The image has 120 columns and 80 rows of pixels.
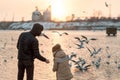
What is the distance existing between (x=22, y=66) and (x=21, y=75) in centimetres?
32

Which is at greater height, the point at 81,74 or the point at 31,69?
the point at 31,69

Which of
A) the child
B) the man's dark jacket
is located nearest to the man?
the man's dark jacket

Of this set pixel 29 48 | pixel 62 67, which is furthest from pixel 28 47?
pixel 62 67

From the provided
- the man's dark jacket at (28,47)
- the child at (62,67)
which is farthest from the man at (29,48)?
the child at (62,67)

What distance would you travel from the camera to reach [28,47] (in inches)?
534

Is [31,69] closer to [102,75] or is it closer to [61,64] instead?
[61,64]

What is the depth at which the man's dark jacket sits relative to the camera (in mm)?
13461

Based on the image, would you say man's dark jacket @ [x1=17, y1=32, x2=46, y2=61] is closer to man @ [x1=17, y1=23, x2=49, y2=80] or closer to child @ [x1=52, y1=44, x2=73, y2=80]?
man @ [x1=17, y1=23, x2=49, y2=80]

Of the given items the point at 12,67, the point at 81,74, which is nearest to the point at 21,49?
the point at 81,74

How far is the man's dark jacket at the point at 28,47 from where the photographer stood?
13.5 m

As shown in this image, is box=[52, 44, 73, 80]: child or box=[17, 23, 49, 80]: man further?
box=[52, 44, 73, 80]: child

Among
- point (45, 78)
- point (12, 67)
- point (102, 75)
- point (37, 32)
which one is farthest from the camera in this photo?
point (12, 67)

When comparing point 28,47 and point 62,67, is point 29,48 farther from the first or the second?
point 62,67

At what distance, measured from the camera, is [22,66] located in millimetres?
13734
